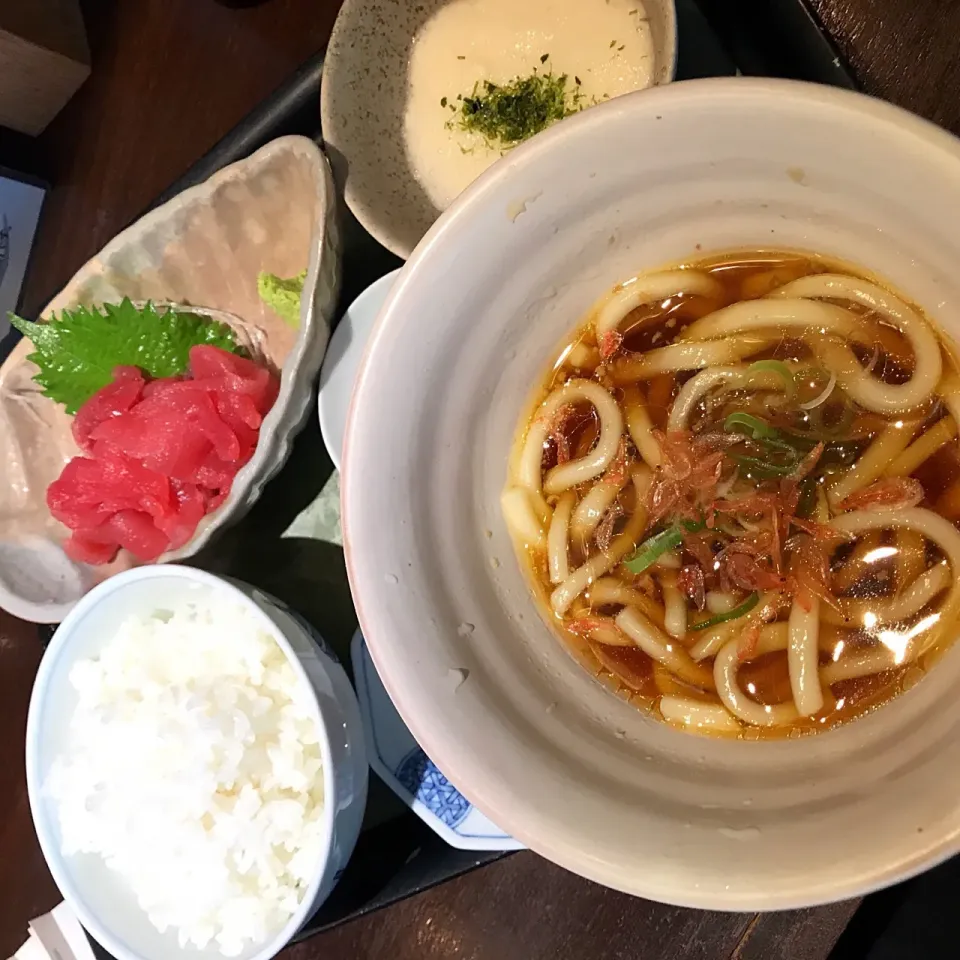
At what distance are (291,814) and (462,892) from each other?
0.33 metres

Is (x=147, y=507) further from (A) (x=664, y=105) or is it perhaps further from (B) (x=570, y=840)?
(A) (x=664, y=105)

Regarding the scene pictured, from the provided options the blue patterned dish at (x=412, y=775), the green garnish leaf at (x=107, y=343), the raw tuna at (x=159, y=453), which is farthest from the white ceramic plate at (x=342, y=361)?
the blue patterned dish at (x=412, y=775)

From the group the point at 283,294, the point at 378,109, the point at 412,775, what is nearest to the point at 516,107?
the point at 378,109

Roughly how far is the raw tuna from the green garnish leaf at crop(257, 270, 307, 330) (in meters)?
0.12

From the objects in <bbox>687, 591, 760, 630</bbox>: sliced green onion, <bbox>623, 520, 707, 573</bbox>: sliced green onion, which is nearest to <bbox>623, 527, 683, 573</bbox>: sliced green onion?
<bbox>623, 520, 707, 573</bbox>: sliced green onion

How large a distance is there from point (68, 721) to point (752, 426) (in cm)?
127

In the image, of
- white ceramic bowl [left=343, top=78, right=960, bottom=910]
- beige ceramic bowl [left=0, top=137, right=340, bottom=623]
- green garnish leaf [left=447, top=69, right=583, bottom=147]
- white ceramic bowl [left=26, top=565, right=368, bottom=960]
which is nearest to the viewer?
white ceramic bowl [left=343, top=78, right=960, bottom=910]

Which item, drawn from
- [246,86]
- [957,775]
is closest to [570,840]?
[957,775]

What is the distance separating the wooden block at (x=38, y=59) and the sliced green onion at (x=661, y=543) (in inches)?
61.5

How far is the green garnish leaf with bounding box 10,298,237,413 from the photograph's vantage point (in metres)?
1.72

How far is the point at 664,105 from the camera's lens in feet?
3.14

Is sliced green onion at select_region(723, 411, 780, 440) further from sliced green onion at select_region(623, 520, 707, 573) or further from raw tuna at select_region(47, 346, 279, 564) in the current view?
raw tuna at select_region(47, 346, 279, 564)

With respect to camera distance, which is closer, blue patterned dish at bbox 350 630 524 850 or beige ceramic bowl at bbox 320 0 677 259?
blue patterned dish at bbox 350 630 524 850

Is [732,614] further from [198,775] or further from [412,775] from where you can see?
[198,775]
